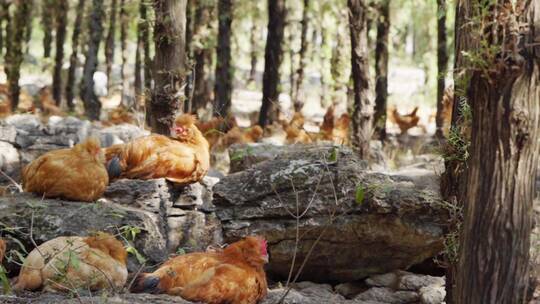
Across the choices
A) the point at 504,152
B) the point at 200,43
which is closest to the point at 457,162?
the point at 504,152

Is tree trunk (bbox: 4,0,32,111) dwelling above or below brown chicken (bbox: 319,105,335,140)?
above

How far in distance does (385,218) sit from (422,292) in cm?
86

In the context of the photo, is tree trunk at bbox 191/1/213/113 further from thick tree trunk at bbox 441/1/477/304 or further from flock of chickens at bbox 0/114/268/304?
thick tree trunk at bbox 441/1/477/304

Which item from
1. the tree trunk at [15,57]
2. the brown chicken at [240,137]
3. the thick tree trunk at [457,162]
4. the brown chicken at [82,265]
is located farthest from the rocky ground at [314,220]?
the tree trunk at [15,57]

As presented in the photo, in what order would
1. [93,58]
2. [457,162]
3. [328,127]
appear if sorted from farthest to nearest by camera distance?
[93,58] < [328,127] < [457,162]

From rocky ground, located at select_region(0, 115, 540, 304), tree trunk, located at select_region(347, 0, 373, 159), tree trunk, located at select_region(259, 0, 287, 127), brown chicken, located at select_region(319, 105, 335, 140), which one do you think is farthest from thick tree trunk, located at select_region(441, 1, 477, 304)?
tree trunk, located at select_region(259, 0, 287, 127)

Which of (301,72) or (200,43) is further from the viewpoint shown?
(301,72)

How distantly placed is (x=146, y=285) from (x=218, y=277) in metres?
0.60

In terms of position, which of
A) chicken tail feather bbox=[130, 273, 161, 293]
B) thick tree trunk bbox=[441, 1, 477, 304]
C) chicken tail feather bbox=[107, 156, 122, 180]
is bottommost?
chicken tail feather bbox=[130, 273, 161, 293]

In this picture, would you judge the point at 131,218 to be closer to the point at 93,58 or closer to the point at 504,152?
the point at 504,152

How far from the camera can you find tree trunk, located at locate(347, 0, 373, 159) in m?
13.6

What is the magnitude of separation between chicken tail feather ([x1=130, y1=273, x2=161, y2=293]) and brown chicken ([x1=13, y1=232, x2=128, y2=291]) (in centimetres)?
18

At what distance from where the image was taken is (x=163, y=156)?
31.0 feet

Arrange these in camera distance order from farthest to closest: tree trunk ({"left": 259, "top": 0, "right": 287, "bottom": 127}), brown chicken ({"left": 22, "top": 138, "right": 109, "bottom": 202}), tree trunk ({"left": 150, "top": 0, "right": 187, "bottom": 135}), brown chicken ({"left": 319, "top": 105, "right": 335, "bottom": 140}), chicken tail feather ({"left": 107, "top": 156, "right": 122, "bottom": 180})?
1. tree trunk ({"left": 259, "top": 0, "right": 287, "bottom": 127})
2. brown chicken ({"left": 319, "top": 105, "right": 335, "bottom": 140})
3. tree trunk ({"left": 150, "top": 0, "right": 187, "bottom": 135})
4. chicken tail feather ({"left": 107, "top": 156, "right": 122, "bottom": 180})
5. brown chicken ({"left": 22, "top": 138, "right": 109, "bottom": 202})
